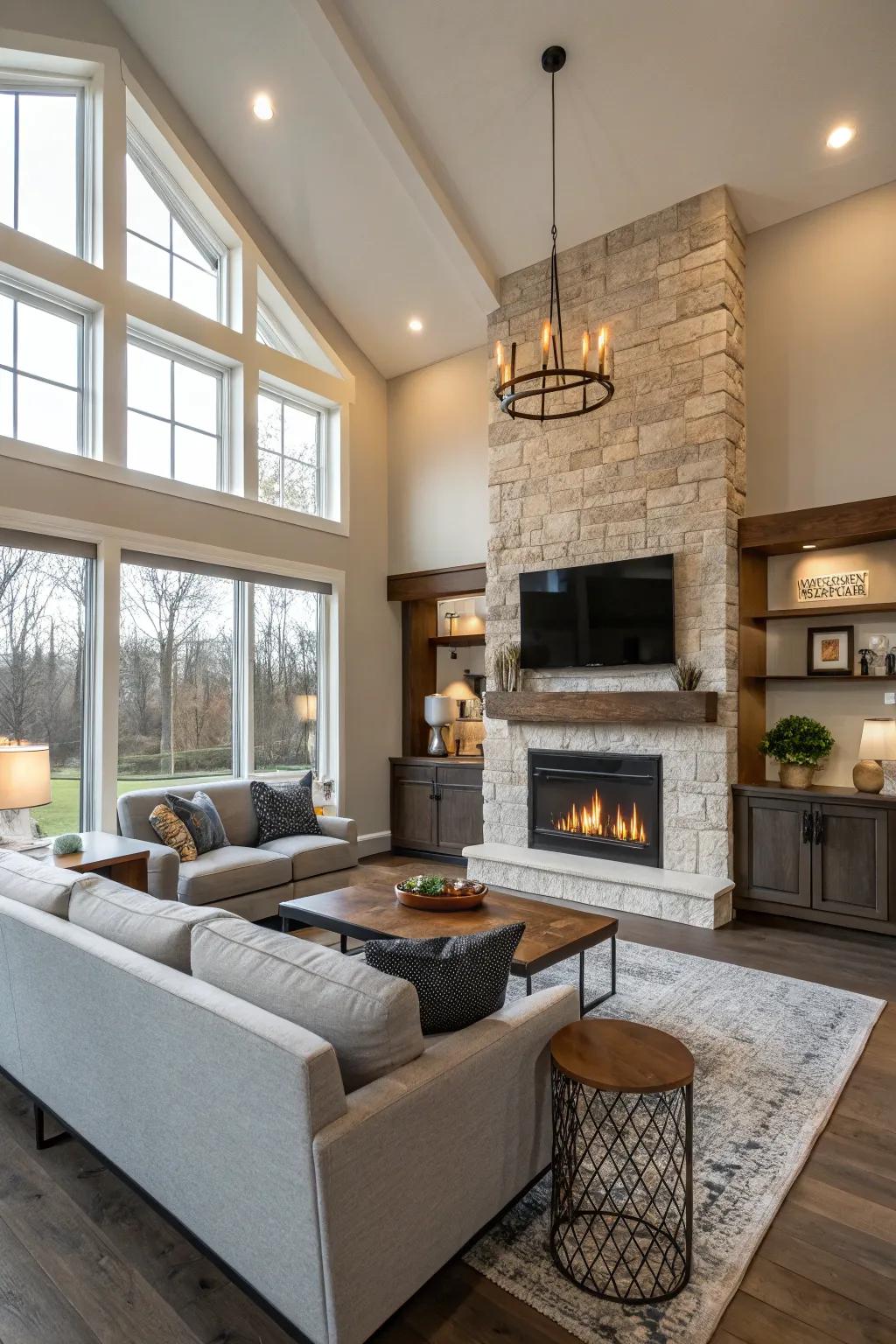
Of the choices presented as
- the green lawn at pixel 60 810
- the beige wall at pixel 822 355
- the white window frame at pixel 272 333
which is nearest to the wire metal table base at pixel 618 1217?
the green lawn at pixel 60 810

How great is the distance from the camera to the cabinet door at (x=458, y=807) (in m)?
6.55

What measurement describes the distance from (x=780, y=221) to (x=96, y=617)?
521cm

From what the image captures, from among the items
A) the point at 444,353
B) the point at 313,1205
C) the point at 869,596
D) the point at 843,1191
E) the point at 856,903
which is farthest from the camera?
the point at 444,353

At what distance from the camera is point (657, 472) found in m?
5.27

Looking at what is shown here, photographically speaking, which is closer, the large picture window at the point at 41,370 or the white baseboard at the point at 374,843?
the large picture window at the point at 41,370

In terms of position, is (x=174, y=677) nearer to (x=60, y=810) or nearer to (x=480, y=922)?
(x=60, y=810)

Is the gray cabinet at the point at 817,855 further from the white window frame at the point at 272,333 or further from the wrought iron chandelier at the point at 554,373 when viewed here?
the white window frame at the point at 272,333

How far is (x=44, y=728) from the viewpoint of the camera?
4676 mm

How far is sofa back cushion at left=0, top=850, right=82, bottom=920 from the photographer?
235cm

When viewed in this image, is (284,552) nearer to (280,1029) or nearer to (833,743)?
(833,743)

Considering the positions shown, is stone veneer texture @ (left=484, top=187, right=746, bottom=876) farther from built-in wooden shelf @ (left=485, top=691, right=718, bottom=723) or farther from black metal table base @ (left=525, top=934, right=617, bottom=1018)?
black metal table base @ (left=525, top=934, right=617, bottom=1018)

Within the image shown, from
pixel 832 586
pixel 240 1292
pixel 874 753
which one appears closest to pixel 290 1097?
pixel 240 1292

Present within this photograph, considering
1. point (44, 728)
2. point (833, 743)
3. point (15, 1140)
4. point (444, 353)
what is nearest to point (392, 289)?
point (444, 353)

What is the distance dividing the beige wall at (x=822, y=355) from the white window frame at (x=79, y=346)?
14.5ft
